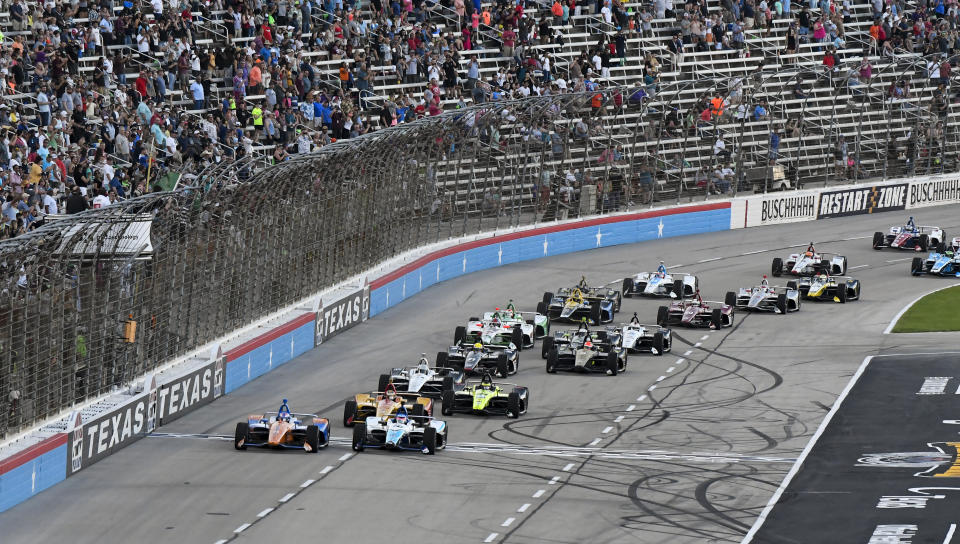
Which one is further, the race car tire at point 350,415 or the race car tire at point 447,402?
the race car tire at point 447,402

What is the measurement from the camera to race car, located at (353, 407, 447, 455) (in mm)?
33688

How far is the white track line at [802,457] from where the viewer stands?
2922cm

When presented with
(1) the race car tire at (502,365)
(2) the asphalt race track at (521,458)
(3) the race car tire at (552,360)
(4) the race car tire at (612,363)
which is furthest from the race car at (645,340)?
(1) the race car tire at (502,365)

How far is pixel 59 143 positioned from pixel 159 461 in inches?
596

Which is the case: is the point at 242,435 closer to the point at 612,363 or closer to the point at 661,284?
the point at 612,363

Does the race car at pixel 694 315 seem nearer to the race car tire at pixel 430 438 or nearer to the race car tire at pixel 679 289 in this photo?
the race car tire at pixel 679 289

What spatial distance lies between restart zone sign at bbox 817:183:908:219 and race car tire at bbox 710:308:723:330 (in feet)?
62.6

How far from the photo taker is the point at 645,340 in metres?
43.4

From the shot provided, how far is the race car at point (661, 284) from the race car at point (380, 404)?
15.2 m

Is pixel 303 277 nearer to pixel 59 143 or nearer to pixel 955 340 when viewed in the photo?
pixel 59 143

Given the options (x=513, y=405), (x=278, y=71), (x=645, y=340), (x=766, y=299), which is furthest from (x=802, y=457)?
(x=278, y=71)

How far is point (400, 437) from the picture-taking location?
111 ft

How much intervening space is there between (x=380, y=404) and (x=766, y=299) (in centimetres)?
1662

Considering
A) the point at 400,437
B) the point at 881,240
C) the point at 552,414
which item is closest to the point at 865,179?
the point at 881,240
